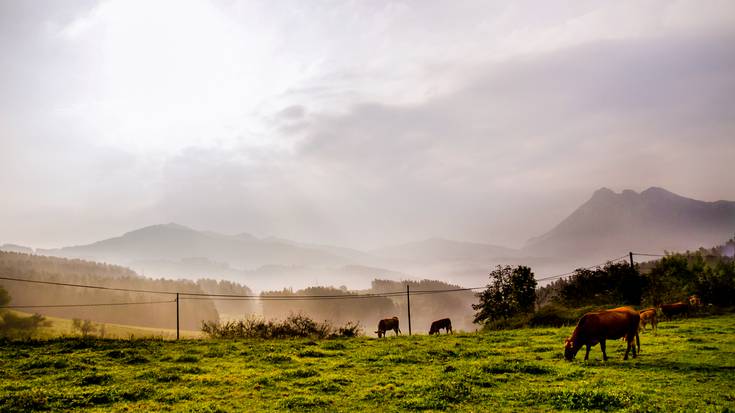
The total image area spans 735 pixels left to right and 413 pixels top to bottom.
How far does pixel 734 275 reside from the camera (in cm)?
4081

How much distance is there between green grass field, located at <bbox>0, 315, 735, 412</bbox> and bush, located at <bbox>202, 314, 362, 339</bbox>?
7.99 meters

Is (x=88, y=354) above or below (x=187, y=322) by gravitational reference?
above

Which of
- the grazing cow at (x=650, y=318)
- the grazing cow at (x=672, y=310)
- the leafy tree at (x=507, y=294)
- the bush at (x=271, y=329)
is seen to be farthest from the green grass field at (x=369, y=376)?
the leafy tree at (x=507, y=294)

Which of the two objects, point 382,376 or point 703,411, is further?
point 382,376

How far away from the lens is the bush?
3353 cm

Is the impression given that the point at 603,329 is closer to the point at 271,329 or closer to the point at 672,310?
the point at 672,310

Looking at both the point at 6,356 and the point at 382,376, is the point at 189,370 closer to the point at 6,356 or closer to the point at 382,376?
the point at 382,376

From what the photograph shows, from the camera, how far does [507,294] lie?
59875 millimetres

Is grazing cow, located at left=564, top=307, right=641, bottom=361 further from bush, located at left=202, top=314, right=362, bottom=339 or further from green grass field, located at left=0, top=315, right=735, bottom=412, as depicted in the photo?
bush, located at left=202, top=314, right=362, bottom=339

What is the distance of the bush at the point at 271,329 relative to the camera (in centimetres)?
3353

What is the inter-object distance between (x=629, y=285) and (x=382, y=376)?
137ft

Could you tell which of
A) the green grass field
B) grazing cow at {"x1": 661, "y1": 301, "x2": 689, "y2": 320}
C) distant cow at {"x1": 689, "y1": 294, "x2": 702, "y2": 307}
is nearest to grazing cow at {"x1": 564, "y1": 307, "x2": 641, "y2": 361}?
the green grass field

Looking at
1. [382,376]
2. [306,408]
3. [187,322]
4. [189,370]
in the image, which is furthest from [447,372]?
[187,322]

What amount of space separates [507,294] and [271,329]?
3688 centimetres
